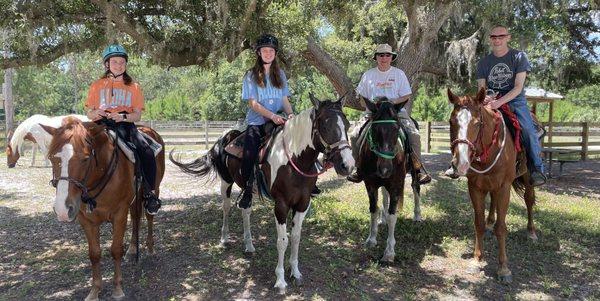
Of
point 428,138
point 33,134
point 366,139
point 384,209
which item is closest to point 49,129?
point 33,134

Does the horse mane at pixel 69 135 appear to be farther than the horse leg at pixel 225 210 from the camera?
No

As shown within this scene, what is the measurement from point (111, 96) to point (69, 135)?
3.53ft

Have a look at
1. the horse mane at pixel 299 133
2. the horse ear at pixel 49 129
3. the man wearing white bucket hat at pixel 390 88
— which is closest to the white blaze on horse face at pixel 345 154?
the horse mane at pixel 299 133

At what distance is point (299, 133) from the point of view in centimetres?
414

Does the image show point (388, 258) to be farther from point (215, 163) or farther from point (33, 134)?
point (33, 134)

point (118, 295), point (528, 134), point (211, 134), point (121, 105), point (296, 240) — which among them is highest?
point (121, 105)

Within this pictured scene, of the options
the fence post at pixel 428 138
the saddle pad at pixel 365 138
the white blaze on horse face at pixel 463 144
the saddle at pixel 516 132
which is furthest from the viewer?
the fence post at pixel 428 138

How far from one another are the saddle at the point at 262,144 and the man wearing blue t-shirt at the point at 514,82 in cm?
260

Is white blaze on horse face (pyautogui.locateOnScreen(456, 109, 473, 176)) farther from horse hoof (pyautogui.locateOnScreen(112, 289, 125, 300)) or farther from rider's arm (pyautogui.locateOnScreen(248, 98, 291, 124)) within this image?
horse hoof (pyautogui.locateOnScreen(112, 289, 125, 300))

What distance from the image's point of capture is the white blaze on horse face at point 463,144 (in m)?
4.23

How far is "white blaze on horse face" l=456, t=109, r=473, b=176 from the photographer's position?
167 inches

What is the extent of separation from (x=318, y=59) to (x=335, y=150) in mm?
5979

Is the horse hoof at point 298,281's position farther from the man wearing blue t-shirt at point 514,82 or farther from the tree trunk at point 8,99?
the tree trunk at point 8,99

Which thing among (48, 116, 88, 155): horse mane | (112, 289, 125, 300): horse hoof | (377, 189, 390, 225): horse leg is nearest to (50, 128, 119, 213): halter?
(48, 116, 88, 155): horse mane
